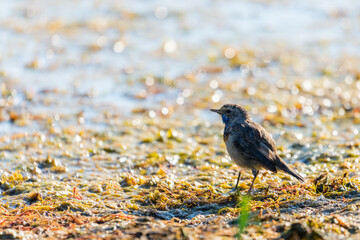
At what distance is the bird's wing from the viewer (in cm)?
532

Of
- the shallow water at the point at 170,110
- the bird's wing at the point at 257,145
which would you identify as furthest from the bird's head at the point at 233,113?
the shallow water at the point at 170,110

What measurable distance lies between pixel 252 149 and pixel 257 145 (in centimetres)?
8

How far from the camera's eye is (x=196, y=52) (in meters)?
10.8

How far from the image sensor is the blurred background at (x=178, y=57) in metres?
8.65

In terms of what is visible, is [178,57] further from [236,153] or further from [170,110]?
[236,153]

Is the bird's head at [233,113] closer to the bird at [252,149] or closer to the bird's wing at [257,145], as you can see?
the bird at [252,149]

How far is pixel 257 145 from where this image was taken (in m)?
5.46

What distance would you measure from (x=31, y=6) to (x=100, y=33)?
7.48ft

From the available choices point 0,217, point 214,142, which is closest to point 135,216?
point 0,217

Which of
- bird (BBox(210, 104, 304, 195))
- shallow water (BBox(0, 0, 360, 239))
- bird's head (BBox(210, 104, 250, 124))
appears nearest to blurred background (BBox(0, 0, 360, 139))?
shallow water (BBox(0, 0, 360, 239))

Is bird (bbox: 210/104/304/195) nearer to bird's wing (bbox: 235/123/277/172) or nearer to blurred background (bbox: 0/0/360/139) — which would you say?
bird's wing (bbox: 235/123/277/172)

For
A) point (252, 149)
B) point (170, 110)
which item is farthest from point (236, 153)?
point (170, 110)

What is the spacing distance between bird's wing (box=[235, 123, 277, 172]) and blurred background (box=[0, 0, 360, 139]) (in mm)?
2538

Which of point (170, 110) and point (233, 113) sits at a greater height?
point (233, 113)
